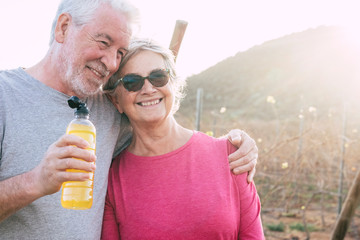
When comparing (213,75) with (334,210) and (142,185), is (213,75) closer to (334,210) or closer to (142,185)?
(334,210)

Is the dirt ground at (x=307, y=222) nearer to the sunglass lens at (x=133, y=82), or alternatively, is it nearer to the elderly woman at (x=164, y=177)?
the elderly woman at (x=164, y=177)

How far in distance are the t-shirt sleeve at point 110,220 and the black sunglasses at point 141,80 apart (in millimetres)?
662

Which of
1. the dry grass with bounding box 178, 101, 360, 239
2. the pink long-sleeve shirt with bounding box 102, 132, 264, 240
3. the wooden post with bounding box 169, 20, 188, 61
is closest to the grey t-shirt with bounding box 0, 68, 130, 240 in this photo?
the pink long-sleeve shirt with bounding box 102, 132, 264, 240

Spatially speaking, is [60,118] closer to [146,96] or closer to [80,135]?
[80,135]

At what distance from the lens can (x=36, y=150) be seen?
194 centimetres

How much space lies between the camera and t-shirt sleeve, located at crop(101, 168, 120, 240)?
2.15m

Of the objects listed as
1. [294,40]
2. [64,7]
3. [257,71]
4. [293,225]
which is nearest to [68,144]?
[64,7]

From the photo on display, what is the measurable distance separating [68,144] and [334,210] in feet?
27.4

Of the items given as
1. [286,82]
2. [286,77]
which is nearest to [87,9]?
[286,82]

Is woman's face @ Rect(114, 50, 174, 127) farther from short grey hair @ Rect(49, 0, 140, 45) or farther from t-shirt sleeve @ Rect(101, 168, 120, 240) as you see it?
t-shirt sleeve @ Rect(101, 168, 120, 240)

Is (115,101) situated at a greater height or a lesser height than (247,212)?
greater

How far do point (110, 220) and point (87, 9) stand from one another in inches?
54.3

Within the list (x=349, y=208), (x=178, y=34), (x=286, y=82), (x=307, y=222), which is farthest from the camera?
(x=286, y=82)

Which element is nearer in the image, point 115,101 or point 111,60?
point 111,60
